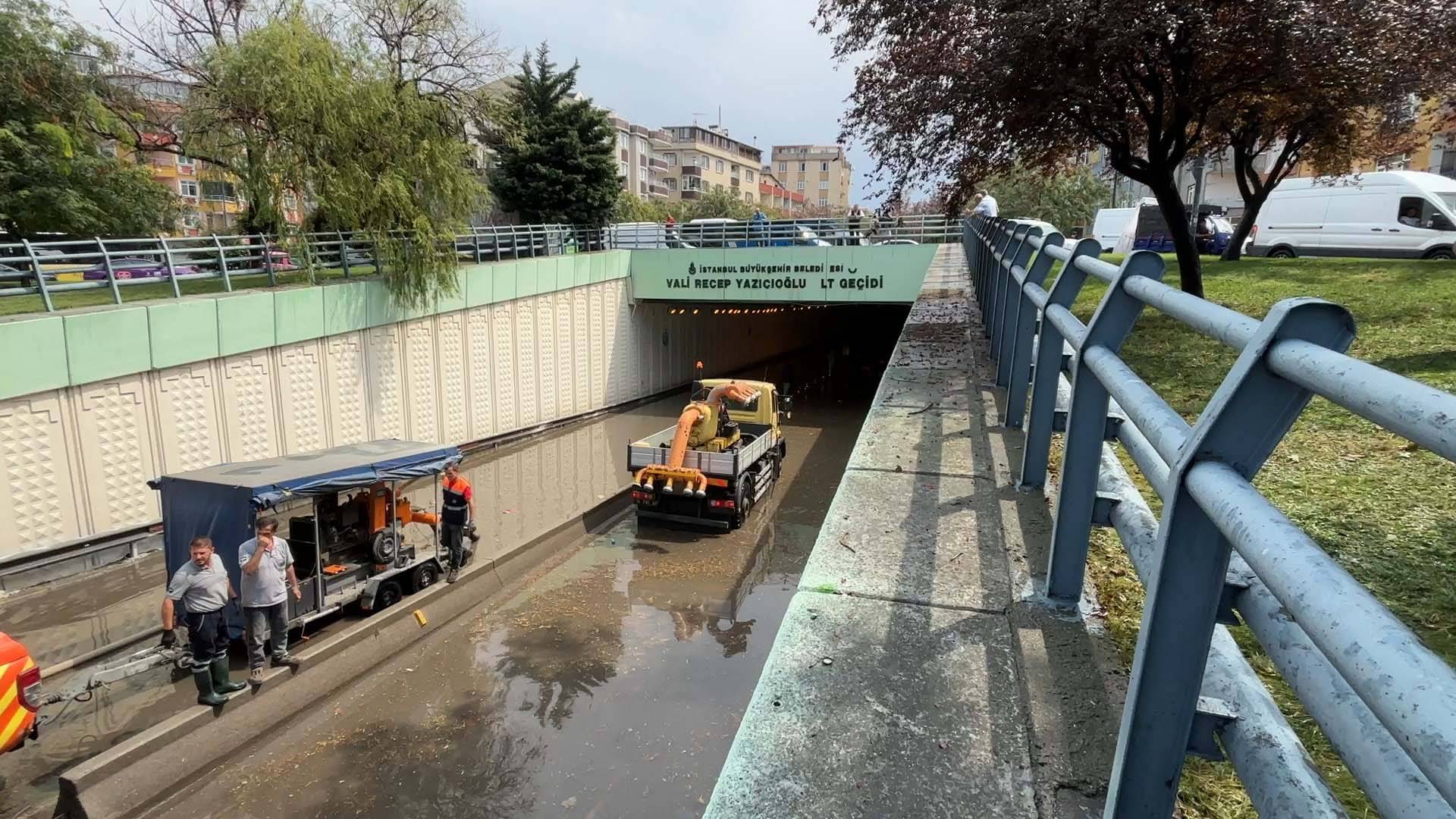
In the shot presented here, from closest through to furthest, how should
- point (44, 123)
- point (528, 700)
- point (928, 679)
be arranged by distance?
point (928, 679)
point (528, 700)
point (44, 123)

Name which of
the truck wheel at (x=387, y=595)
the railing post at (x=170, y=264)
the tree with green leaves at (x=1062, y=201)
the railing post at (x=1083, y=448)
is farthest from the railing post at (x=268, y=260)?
the tree with green leaves at (x=1062, y=201)

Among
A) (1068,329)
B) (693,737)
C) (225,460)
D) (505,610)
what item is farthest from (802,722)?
(225,460)

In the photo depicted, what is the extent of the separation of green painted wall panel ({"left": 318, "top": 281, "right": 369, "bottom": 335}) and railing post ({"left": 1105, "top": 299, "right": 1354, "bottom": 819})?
1667 centimetres

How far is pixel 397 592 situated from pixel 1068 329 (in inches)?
370

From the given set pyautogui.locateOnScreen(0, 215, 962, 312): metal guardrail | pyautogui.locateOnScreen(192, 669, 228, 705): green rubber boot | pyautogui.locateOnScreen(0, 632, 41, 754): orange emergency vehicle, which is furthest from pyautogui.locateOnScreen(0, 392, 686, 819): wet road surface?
pyautogui.locateOnScreen(0, 215, 962, 312): metal guardrail

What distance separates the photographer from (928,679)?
2.53m

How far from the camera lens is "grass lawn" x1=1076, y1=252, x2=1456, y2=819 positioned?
2.29 metres

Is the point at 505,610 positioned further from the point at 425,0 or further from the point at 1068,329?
the point at 425,0

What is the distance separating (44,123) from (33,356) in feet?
36.9

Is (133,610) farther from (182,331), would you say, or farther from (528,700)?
(528,700)

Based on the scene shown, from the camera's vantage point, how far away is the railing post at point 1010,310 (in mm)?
5469

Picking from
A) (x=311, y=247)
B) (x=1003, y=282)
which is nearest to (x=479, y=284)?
(x=311, y=247)

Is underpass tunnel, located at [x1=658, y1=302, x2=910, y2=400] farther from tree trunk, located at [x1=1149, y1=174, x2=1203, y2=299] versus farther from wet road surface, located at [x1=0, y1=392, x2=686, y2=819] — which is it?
tree trunk, located at [x1=1149, y1=174, x2=1203, y2=299]

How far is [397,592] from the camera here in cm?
1011
